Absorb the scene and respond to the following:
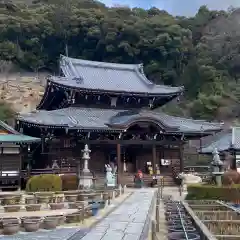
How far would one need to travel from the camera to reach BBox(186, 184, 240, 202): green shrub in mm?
21958

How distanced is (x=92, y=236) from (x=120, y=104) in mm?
28431

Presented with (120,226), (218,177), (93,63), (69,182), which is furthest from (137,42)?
(120,226)

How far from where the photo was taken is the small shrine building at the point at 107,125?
32.3 meters

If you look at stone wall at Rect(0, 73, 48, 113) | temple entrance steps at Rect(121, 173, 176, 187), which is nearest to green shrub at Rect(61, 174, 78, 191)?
temple entrance steps at Rect(121, 173, 176, 187)

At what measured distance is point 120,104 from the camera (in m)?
37.9

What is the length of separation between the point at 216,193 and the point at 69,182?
10.9 metres

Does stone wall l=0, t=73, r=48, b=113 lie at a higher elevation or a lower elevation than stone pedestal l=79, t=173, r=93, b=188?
higher

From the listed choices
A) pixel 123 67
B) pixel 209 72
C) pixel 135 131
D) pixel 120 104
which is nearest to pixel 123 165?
pixel 135 131

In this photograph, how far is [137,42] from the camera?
261 ft

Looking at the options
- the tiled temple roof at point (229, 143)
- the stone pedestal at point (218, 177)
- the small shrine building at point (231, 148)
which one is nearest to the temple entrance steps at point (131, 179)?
the small shrine building at point (231, 148)

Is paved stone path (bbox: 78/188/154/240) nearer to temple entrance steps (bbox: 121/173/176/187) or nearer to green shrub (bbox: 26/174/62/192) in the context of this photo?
green shrub (bbox: 26/174/62/192)

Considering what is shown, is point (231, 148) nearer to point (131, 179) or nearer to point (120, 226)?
point (131, 179)

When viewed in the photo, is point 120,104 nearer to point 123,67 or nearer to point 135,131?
point 135,131

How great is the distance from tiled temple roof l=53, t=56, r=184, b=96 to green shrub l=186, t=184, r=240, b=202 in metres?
15.2
